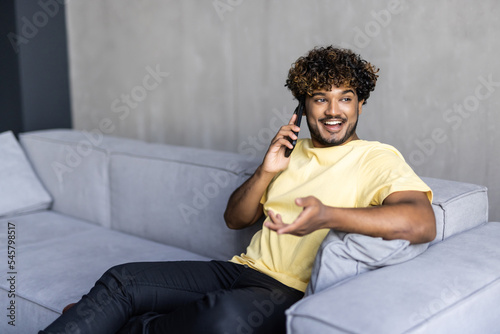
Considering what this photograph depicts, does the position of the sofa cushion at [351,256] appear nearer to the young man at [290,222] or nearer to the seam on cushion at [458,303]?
the young man at [290,222]

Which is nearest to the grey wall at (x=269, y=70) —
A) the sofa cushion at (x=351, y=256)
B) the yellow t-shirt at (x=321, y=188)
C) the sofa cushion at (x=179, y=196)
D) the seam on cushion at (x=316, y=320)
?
the sofa cushion at (x=179, y=196)

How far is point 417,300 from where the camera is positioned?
1190 mm

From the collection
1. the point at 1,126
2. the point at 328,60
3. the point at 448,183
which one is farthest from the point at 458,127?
the point at 1,126

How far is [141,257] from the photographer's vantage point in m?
2.16

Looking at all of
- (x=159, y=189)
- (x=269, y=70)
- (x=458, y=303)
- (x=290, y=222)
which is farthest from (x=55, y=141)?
(x=458, y=303)

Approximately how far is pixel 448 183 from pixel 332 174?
Result: 444mm

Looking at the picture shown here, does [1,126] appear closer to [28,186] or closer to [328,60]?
[28,186]

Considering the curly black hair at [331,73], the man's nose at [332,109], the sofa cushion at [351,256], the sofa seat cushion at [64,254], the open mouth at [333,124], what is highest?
the curly black hair at [331,73]

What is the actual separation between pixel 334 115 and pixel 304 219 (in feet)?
1.62

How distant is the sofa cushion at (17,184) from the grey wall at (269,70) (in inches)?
36.9

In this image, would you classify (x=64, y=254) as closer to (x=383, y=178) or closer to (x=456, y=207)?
(x=383, y=178)

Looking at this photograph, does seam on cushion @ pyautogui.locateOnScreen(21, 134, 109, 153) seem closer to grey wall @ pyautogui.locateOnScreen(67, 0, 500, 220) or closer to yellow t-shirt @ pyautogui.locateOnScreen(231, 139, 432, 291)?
grey wall @ pyautogui.locateOnScreen(67, 0, 500, 220)

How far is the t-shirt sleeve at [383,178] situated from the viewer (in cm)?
141

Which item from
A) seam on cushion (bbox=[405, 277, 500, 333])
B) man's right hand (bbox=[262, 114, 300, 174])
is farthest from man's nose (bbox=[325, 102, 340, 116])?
seam on cushion (bbox=[405, 277, 500, 333])
